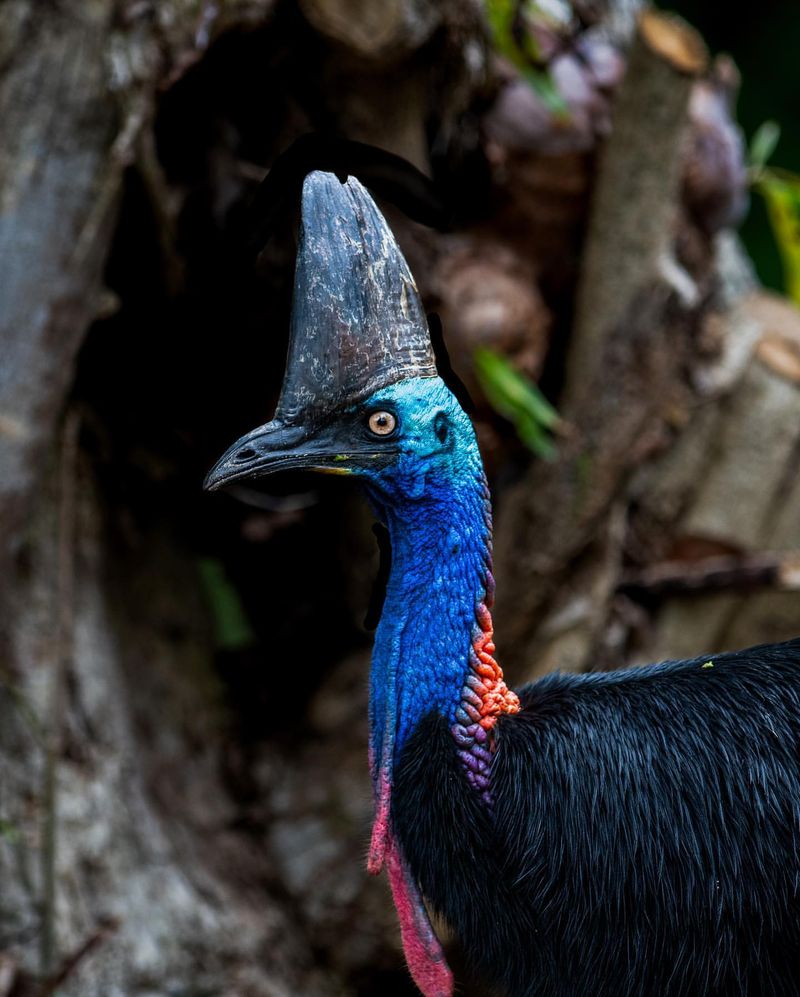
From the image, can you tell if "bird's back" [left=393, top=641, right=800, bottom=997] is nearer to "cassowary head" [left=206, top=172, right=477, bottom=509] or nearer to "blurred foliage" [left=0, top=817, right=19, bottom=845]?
"cassowary head" [left=206, top=172, right=477, bottom=509]

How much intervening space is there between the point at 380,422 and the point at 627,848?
526mm

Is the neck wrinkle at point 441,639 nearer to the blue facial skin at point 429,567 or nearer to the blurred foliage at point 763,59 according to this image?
the blue facial skin at point 429,567

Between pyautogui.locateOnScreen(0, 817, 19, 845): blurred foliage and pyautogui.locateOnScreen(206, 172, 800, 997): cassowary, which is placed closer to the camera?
pyautogui.locateOnScreen(206, 172, 800, 997): cassowary

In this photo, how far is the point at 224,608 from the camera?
3271 mm

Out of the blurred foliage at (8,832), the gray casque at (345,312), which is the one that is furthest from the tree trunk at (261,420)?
the gray casque at (345,312)

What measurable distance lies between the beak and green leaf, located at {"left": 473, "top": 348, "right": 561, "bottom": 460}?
1114mm

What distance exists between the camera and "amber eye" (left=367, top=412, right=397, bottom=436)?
1458 millimetres

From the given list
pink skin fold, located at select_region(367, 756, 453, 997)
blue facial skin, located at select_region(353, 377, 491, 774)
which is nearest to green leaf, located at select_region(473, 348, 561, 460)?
blue facial skin, located at select_region(353, 377, 491, 774)

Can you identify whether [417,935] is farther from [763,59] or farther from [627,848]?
[763,59]

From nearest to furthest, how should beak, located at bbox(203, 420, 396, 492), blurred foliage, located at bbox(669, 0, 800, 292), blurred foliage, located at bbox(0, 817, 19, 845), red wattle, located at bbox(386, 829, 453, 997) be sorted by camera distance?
1. beak, located at bbox(203, 420, 396, 492)
2. red wattle, located at bbox(386, 829, 453, 997)
3. blurred foliage, located at bbox(0, 817, 19, 845)
4. blurred foliage, located at bbox(669, 0, 800, 292)

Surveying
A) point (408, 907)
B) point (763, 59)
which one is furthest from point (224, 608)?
point (763, 59)

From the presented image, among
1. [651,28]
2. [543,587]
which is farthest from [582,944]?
[651,28]

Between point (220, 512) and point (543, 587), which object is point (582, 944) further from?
point (220, 512)

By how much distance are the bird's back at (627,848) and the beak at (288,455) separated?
0.30 metres
